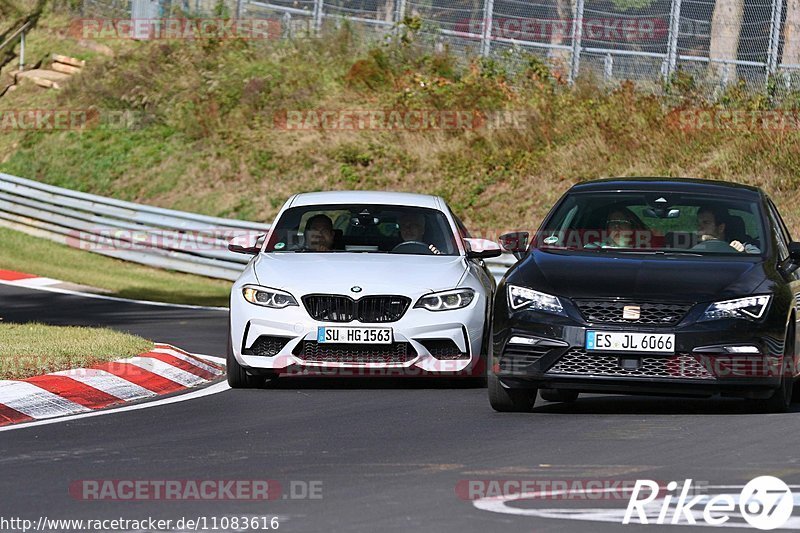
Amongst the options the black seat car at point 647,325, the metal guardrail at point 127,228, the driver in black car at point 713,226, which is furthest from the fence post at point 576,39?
the black seat car at point 647,325

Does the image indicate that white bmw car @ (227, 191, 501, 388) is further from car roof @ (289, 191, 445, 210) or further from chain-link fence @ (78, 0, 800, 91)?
chain-link fence @ (78, 0, 800, 91)

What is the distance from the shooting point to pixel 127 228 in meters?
26.7

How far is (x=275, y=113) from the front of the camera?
110 feet

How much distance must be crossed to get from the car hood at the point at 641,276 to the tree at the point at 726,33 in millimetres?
16462

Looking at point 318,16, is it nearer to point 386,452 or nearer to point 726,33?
point 726,33

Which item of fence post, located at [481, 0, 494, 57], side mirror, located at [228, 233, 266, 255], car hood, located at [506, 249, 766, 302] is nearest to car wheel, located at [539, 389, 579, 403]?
car hood, located at [506, 249, 766, 302]

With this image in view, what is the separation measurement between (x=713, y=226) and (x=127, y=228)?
1722 cm

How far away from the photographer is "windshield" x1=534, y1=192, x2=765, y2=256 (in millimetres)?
10734

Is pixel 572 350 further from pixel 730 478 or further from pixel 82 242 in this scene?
pixel 82 242

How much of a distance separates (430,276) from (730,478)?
180 inches

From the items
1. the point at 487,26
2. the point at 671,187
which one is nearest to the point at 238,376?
the point at 671,187

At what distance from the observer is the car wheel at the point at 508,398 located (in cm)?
1016

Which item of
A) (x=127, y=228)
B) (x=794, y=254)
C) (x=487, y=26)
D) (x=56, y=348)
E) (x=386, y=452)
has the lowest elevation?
(x=127, y=228)

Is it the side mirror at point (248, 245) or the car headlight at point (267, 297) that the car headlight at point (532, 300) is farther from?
the side mirror at point (248, 245)
